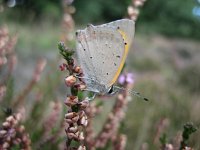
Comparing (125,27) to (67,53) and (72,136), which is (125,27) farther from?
(72,136)

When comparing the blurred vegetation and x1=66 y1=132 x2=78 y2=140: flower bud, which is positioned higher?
x1=66 y1=132 x2=78 y2=140: flower bud

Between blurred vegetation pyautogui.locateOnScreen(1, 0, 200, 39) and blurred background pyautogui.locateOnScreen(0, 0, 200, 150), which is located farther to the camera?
blurred vegetation pyautogui.locateOnScreen(1, 0, 200, 39)

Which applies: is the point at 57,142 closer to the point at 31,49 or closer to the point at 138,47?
the point at 31,49

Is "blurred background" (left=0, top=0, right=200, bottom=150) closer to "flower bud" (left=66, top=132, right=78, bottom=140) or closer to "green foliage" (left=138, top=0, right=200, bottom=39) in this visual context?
"green foliage" (left=138, top=0, right=200, bottom=39)

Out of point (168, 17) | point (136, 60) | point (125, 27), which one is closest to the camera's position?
point (125, 27)

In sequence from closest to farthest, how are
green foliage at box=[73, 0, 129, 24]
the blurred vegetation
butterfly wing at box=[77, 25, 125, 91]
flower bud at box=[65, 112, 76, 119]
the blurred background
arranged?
flower bud at box=[65, 112, 76, 119]
butterfly wing at box=[77, 25, 125, 91]
the blurred background
green foliage at box=[73, 0, 129, 24]
the blurred vegetation

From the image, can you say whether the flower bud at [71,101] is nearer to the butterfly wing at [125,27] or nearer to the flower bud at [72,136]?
the flower bud at [72,136]

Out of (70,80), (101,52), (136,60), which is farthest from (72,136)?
(136,60)

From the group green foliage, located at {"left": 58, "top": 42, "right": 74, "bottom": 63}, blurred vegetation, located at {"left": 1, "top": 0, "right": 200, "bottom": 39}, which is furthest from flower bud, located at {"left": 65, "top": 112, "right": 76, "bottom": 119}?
blurred vegetation, located at {"left": 1, "top": 0, "right": 200, "bottom": 39}

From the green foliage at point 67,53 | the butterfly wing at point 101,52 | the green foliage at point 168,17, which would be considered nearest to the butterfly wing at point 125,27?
the butterfly wing at point 101,52
